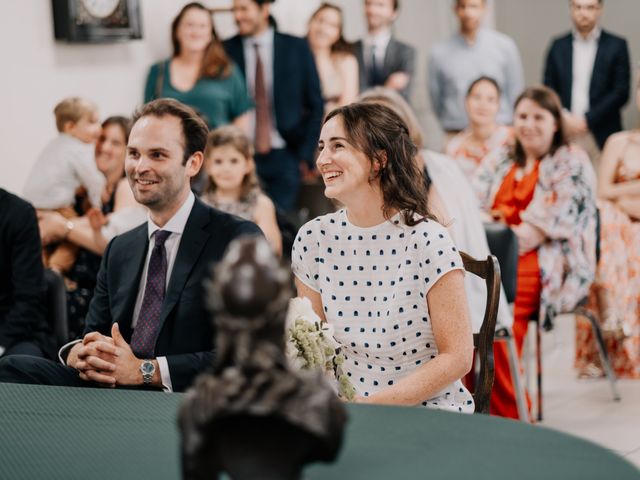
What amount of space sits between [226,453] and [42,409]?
0.85 meters

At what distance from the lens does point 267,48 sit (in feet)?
23.4

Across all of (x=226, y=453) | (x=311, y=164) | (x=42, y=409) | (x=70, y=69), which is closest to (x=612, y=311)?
(x=311, y=164)

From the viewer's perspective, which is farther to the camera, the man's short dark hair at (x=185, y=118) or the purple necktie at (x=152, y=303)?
the man's short dark hair at (x=185, y=118)

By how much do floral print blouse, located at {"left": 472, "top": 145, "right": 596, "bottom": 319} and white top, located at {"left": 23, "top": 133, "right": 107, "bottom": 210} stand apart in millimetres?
1976

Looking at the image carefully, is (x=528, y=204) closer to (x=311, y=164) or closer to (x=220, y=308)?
(x=311, y=164)

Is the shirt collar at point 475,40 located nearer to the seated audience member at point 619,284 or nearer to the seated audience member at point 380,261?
the seated audience member at point 619,284

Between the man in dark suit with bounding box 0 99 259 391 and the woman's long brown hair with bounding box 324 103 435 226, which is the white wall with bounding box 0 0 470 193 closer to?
the man in dark suit with bounding box 0 99 259 391

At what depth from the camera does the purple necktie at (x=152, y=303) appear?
296 centimetres

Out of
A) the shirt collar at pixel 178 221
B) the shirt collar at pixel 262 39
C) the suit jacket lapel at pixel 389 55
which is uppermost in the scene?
the shirt collar at pixel 262 39

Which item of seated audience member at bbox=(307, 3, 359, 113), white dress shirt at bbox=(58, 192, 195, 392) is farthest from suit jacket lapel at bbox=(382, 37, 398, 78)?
white dress shirt at bbox=(58, 192, 195, 392)

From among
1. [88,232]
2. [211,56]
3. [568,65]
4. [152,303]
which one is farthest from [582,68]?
[152,303]

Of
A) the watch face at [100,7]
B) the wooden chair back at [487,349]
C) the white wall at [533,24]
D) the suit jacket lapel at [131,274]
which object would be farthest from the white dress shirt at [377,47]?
the wooden chair back at [487,349]

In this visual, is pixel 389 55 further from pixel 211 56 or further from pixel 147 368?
pixel 147 368

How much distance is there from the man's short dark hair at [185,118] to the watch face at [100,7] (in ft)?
10.8
